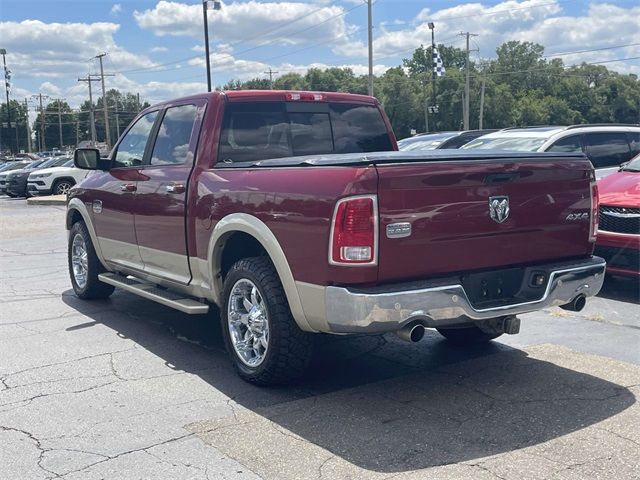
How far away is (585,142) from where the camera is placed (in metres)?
10.6

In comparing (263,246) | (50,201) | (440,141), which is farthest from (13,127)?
(263,246)

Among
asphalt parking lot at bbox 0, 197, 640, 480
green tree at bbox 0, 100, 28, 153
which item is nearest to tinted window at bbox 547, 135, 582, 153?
asphalt parking lot at bbox 0, 197, 640, 480

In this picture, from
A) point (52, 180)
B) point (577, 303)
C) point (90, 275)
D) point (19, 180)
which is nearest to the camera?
point (577, 303)

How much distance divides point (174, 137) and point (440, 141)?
9.17 meters

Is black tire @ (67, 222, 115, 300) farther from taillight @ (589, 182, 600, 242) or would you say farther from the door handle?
taillight @ (589, 182, 600, 242)

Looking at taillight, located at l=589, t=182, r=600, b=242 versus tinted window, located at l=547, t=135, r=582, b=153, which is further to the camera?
tinted window, located at l=547, t=135, r=582, b=153

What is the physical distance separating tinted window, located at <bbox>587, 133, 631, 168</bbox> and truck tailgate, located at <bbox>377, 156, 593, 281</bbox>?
249 inches

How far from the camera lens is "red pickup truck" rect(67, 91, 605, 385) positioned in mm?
4086

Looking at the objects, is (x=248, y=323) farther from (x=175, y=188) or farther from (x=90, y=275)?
(x=90, y=275)

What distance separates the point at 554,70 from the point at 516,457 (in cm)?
11558

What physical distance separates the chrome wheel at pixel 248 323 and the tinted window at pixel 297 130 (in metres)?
1.16

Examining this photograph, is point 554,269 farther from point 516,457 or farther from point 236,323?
point 236,323

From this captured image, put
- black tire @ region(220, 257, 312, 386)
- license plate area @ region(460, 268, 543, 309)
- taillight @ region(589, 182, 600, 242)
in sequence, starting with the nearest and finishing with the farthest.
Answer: license plate area @ region(460, 268, 543, 309), black tire @ region(220, 257, 312, 386), taillight @ region(589, 182, 600, 242)

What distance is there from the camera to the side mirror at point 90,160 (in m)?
7.18
